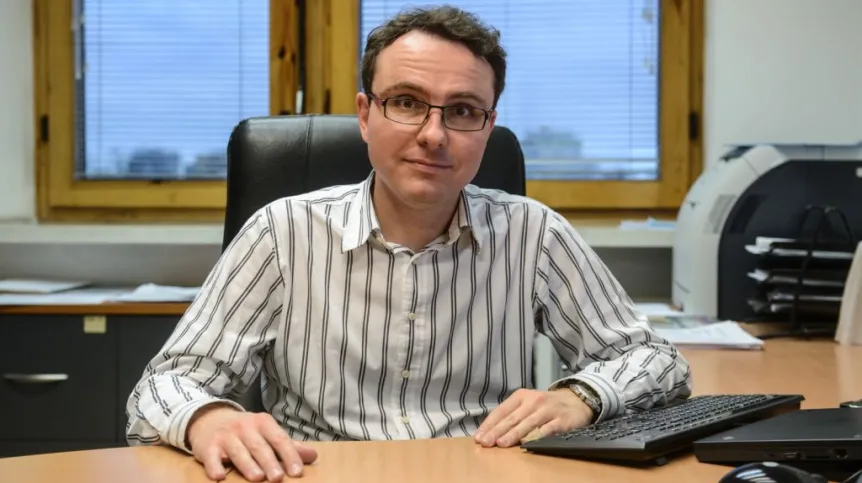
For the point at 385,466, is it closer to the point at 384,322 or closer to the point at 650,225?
the point at 384,322

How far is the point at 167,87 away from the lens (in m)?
3.05

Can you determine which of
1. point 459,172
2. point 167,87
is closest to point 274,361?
point 459,172

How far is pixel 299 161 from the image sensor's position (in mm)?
1593

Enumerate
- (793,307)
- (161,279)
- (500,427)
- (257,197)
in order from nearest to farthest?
(500,427) < (257,197) < (793,307) < (161,279)

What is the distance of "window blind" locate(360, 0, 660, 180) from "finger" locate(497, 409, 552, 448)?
6.22ft

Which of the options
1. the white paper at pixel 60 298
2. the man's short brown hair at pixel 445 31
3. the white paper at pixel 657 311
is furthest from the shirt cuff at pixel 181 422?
the white paper at pixel 60 298

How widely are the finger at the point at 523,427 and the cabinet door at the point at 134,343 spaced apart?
1.57 metres

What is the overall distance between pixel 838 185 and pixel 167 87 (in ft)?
6.97

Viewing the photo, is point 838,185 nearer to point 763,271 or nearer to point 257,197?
point 763,271

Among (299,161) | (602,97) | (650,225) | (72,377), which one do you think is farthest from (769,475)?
(602,97)

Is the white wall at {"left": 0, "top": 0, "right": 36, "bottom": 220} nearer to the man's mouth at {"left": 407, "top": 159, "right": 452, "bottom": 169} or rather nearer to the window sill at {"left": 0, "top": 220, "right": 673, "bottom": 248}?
the window sill at {"left": 0, "top": 220, "right": 673, "bottom": 248}

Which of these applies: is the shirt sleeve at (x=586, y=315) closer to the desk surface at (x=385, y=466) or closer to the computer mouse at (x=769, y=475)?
the desk surface at (x=385, y=466)

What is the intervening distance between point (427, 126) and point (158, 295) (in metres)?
1.47

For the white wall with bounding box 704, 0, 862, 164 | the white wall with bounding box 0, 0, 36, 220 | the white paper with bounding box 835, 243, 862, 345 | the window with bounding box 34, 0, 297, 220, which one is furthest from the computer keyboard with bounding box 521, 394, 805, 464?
the white wall with bounding box 0, 0, 36, 220
